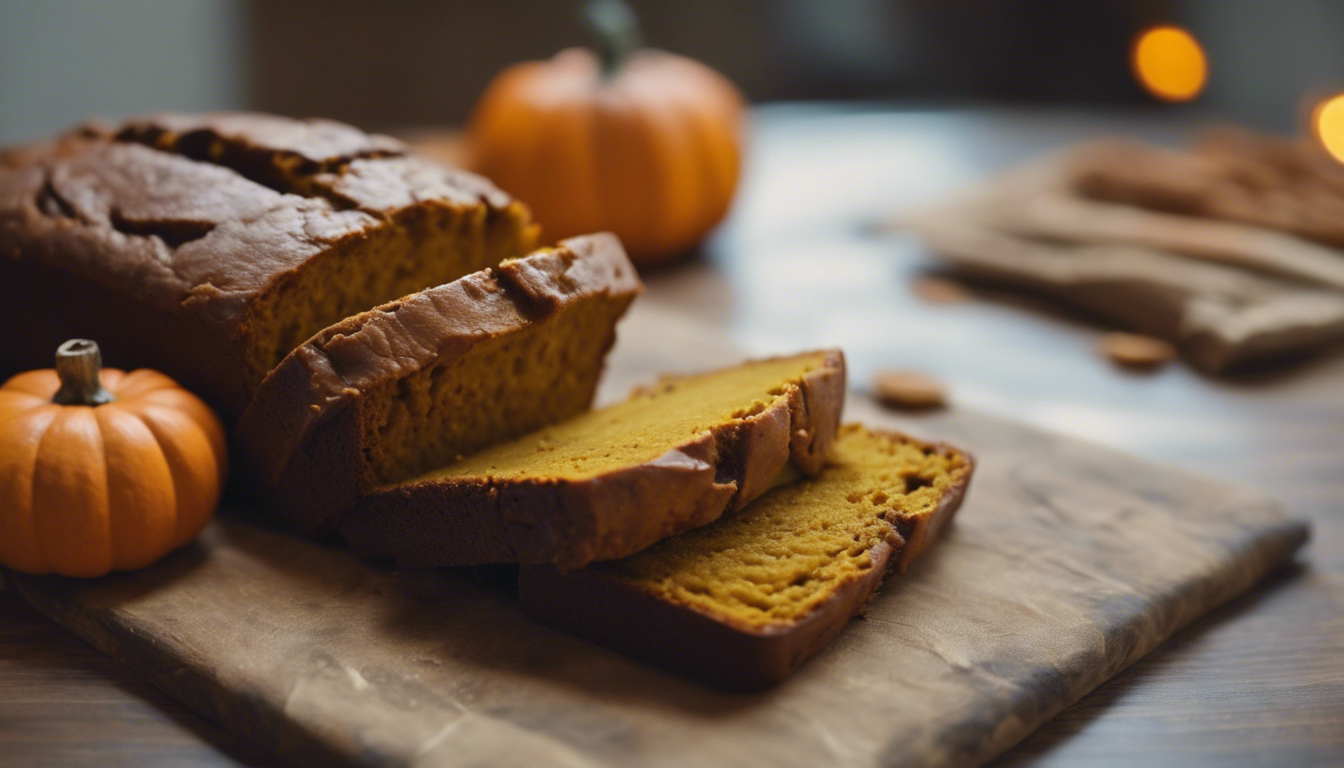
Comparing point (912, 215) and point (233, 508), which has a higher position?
point (912, 215)

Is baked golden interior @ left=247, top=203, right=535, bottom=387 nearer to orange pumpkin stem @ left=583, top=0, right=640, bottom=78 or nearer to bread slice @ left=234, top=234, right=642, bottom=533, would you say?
bread slice @ left=234, top=234, right=642, bottom=533

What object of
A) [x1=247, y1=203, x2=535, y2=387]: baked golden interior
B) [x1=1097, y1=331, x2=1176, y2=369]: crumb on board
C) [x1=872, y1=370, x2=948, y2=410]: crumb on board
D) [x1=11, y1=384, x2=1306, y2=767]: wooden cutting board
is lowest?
[x1=11, y1=384, x2=1306, y2=767]: wooden cutting board

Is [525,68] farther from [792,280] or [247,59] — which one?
[247,59]

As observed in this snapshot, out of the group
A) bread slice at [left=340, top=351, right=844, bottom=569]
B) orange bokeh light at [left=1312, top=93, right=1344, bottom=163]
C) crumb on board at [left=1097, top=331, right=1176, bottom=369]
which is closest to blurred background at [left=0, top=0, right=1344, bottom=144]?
orange bokeh light at [left=1312, top=93, right=1344, bottom=163]

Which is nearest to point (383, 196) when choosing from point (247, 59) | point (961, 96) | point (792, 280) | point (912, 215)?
point (792, 280)

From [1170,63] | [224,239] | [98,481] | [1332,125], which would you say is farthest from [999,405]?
[1170,63]

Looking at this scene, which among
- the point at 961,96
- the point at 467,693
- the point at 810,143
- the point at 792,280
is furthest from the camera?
the point at 961,96
